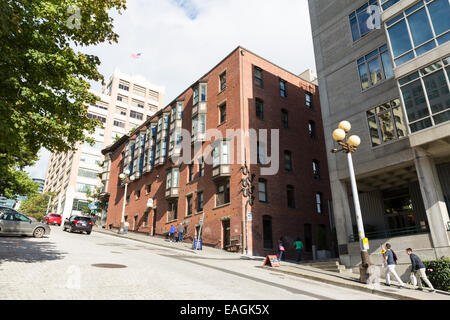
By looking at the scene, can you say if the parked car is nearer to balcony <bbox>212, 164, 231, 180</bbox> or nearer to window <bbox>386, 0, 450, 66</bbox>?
balcony <bbox>212, 164, 231, 180</bbox>

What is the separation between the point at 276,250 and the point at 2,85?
73.8 ft

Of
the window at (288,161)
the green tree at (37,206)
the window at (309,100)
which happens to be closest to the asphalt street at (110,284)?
the window at (288,161)

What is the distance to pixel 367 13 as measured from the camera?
20188 millimetres

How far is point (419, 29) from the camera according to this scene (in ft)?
52.7

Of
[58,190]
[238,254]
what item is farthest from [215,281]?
[58,190]

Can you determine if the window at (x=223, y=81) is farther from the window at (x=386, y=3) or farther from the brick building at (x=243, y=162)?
the window at (x=386, y=3)

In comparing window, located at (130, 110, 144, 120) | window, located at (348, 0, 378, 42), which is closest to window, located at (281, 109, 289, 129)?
window, located at (348, 0, 378, 42)

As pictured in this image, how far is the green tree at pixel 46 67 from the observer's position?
8805mm

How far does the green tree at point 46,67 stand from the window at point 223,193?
57.8 ft

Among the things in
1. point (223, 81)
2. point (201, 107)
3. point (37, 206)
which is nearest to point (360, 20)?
point (223, 81)

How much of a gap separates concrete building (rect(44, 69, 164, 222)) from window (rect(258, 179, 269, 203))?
4704cm

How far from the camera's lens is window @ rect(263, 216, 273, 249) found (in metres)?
26.1

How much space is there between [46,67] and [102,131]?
2909 inches
